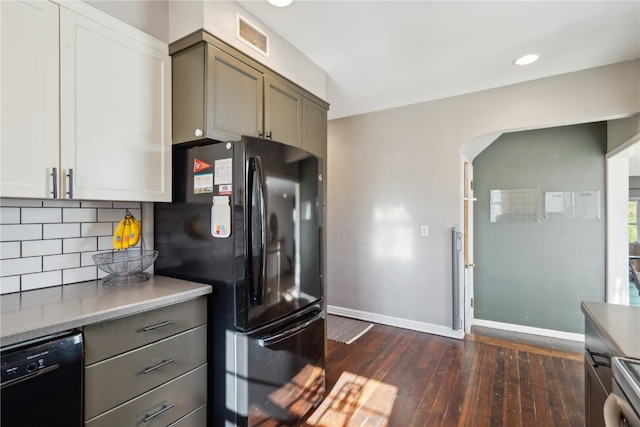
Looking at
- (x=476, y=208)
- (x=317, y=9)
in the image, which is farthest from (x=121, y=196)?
(x=476, y=208)

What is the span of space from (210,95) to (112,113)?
0.48 meters

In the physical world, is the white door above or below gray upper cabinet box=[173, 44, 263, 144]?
below

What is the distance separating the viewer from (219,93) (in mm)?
1684

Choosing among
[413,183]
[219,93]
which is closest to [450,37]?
[413,183]

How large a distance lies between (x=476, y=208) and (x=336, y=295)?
85.0 inches

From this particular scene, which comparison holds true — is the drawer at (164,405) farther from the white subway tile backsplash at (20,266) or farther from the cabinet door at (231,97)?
the cabinet door at (231,97)

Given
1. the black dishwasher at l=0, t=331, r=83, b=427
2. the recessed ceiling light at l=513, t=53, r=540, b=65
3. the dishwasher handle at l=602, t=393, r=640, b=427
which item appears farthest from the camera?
the recessed ceiling light at l=513, t=53, r=540, b=65

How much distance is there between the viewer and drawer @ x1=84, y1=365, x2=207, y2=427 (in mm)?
1206

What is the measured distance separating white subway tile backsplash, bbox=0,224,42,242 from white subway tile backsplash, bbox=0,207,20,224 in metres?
0.02

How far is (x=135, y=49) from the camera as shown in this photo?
1.59 metres

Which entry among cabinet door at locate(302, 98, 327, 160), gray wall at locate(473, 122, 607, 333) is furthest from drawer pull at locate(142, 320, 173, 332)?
gray wall at locate(473, 122, 607, 333)

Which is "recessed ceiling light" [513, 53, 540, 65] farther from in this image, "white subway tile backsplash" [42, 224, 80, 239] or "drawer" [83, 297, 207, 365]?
"white subway tile backsplash" [42, 224, 80, 239]

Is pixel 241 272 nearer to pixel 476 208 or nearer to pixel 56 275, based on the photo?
pixel 56 275

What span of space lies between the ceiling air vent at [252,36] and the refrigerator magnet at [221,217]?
1.01 meters
